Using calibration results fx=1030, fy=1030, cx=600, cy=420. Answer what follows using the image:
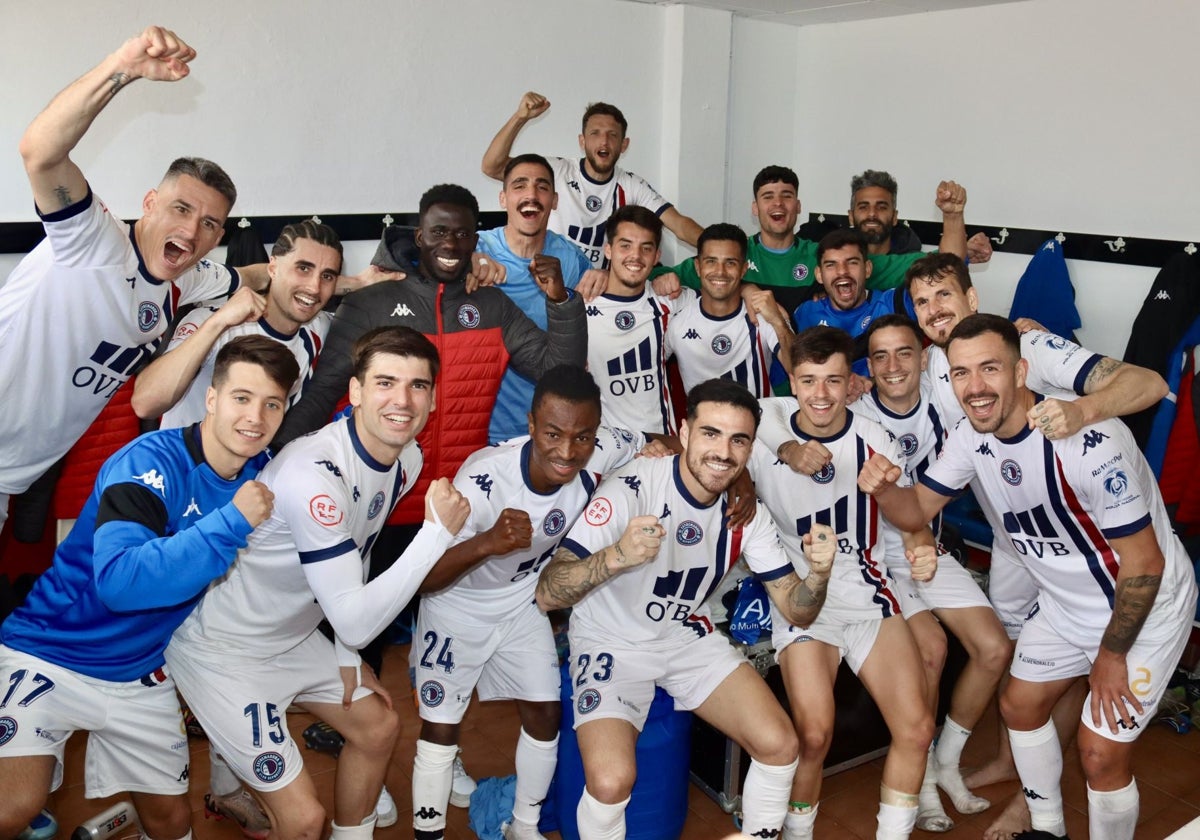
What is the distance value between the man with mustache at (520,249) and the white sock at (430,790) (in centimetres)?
126

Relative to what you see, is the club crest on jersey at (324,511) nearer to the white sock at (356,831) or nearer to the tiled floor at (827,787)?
the white sock at (356,831)

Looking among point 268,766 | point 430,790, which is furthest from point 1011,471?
point 268,766

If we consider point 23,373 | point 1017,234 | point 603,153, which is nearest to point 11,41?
point 23,373

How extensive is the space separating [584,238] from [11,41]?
249 cm

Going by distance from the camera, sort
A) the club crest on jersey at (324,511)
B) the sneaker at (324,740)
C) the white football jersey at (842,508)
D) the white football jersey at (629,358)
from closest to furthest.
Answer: the club crest on jersey at (324,511), the white football jersey at (842,508), the sneaker at (324,740), the white football jersey at (629,358)

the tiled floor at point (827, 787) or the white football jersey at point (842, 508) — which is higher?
the white football jersey at point (842, 508)

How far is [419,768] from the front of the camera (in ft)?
9.44

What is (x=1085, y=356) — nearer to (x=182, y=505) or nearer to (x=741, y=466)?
(x=741, y=466)

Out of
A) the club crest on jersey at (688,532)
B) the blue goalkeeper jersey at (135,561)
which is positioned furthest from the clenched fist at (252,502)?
the club crest on jersey at (688,532)

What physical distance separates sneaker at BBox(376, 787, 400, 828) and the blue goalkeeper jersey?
0.90 meters

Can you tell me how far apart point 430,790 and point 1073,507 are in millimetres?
1977

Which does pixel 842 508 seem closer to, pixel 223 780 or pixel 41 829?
pixel 223 780

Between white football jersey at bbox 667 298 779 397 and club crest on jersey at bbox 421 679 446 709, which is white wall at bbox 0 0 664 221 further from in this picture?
club crest on jersey at bbox 421 679 446 709

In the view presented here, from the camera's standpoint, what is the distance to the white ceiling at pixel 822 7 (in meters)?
5.81
